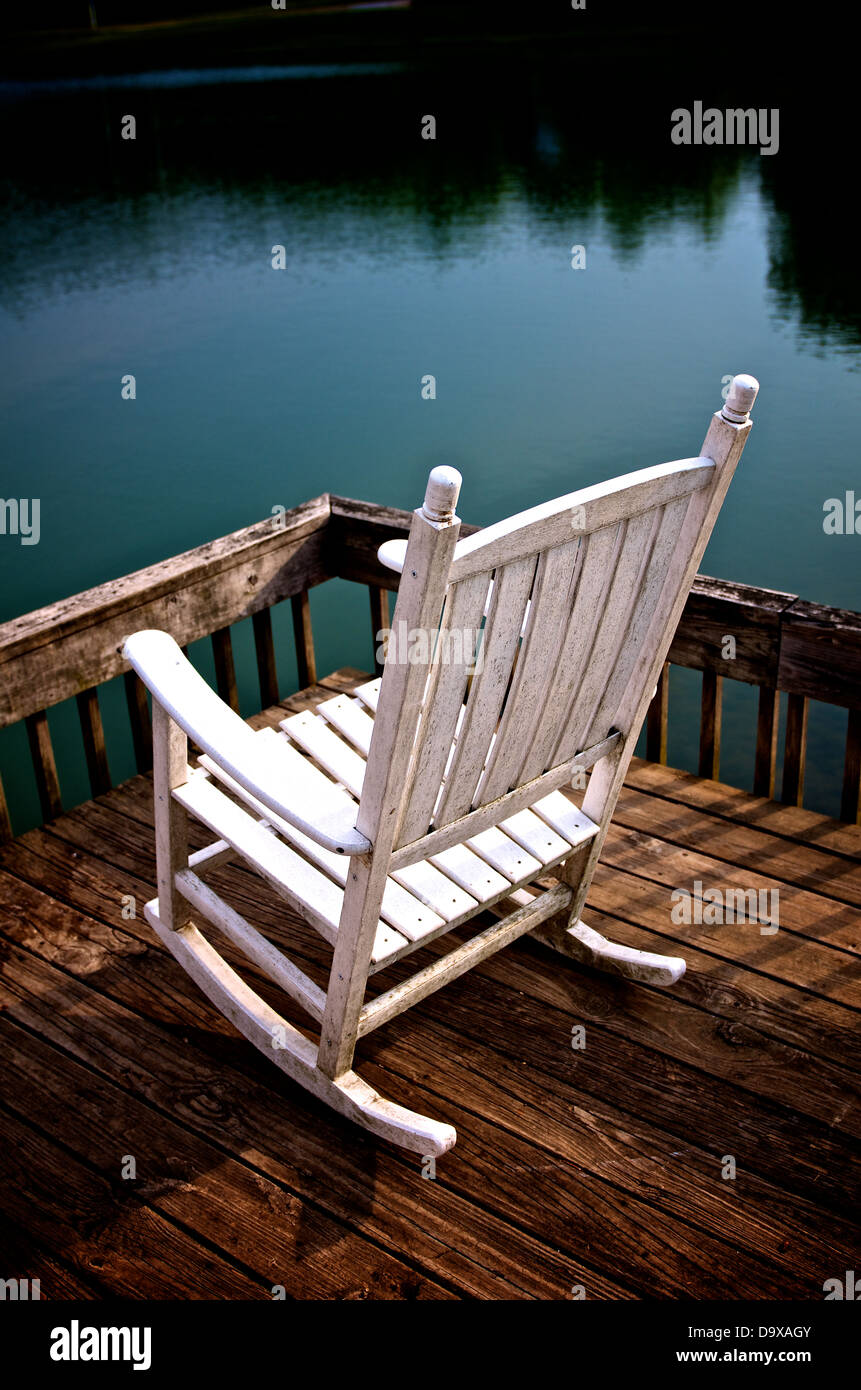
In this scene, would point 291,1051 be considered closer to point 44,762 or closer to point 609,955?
point 609,955

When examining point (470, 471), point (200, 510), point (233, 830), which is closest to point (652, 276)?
point (470, 471)

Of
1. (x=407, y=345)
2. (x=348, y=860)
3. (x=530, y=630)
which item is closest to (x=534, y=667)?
(x=530, y=630)

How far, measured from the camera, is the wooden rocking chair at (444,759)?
125 cm

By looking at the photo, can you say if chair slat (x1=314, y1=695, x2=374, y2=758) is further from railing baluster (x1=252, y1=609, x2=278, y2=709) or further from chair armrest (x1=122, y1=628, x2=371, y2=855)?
railing baluster (x1=252, y1=609, x2=278, y2=709)

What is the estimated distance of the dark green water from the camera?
5.77m

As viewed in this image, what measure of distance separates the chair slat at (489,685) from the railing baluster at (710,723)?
3.26ft

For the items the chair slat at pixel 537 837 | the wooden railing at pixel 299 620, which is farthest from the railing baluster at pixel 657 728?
the chair slat at pixel 537 837

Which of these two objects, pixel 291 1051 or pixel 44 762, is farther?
pixel 44 762

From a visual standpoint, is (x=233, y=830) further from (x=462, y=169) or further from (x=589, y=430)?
(x=462, y=169)

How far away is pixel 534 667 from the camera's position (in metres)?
1.41

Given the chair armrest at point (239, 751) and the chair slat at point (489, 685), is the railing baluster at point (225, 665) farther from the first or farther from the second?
the chair slat at point (489, 685)

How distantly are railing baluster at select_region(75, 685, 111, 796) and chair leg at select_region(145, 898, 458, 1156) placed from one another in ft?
2.01

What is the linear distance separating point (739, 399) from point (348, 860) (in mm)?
767

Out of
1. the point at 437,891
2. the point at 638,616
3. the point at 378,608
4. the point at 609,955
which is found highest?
the point at 638,616
